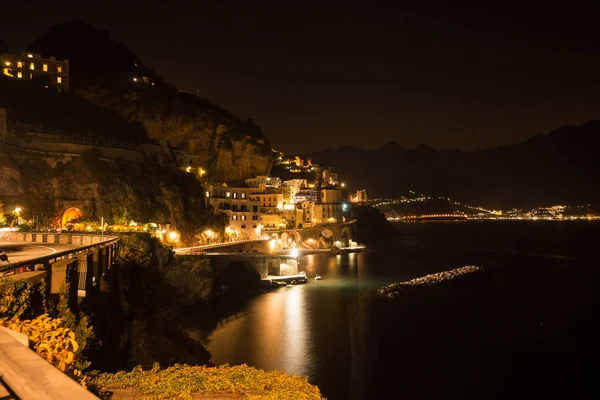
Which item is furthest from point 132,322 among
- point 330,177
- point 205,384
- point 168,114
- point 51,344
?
point 330,177

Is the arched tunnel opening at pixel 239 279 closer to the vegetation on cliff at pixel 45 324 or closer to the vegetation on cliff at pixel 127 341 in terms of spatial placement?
the vegetation on cliff at pixel 127 341

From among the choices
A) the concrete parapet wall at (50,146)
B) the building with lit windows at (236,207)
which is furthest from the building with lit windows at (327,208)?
the concrete parapet wall at (50,146)

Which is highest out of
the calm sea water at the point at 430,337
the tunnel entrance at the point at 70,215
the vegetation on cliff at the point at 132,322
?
the tunnel entrance at the point at 70,215

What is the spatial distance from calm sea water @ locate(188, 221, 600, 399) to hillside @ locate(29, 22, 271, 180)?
34.4 metres

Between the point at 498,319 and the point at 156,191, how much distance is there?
121 ft

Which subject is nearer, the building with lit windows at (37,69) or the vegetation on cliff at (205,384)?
the vegetation on cliff at (205,384)

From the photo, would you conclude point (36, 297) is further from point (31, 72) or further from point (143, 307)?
point (31, 72)

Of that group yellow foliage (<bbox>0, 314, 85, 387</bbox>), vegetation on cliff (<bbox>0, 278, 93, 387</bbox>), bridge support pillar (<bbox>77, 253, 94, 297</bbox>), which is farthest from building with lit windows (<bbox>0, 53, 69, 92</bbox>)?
yellow foliage (<bbox>0, 314, 85, 387</bbox>)

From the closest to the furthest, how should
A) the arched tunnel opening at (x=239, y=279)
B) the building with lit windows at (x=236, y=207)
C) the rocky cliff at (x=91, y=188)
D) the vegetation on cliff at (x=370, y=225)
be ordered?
the rocky cliff at (x=91, y=188) < the arched tunnel opening at (x=239, y=279) < the building with lit windows at (x=236, y=207) < the vegetation on cliff at (x=370, y=225)

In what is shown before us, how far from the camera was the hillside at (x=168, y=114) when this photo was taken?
222ft

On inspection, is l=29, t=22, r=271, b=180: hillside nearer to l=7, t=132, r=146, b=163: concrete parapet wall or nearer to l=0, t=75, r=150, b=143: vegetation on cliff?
l=0, t=75, r=150, b=143: vegetation on cliff

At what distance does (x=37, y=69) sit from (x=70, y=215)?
37623 millimetres

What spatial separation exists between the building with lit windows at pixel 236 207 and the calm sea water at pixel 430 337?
18.4m

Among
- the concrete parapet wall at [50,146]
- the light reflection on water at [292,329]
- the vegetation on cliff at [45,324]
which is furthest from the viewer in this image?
the concrete parapet wall at [50,146]
